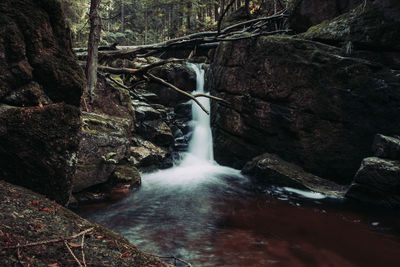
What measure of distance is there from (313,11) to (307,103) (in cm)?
467

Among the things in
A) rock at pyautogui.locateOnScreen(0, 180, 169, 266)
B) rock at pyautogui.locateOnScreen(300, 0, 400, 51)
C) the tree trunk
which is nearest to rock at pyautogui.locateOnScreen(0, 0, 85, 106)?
rock at pyautogui.locateOnScreen(0, 180, 169, 266)

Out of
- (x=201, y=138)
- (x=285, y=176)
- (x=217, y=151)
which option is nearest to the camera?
(x=285, y=176)

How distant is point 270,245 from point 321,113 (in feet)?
18.7

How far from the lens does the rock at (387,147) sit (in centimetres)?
695

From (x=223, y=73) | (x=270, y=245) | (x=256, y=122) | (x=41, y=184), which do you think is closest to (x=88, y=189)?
(x=41, y=184)

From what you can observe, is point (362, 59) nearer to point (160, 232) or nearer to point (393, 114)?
point (393, 114)

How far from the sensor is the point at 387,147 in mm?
7059

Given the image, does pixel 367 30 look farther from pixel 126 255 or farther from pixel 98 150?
pixel 126 255

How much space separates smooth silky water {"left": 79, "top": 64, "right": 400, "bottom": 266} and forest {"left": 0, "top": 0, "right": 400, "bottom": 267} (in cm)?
4

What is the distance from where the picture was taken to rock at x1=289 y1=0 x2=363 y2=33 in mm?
9718

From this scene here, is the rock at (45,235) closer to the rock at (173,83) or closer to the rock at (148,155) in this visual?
the rock at (148,155)

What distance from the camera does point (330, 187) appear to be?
8.12m

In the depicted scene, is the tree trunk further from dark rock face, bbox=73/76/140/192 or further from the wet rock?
the wet rock

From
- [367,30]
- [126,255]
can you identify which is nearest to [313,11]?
[367,30]
